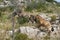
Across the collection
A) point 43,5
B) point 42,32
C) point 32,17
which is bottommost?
point 43,5

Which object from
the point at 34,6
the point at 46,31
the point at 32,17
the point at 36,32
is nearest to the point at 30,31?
the point at 36,32

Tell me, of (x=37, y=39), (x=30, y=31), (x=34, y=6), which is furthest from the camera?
(x=34, y=6)

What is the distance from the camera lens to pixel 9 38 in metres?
10.2

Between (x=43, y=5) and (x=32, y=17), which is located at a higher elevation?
(x=32, y=17)

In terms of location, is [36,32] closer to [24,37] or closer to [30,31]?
[30,31]

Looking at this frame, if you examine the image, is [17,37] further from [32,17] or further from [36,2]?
[36,2]

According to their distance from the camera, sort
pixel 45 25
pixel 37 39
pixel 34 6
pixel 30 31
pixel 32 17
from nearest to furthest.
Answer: pixel 37 39 → pixel 30 31 → pixel 45 25 → pixel 32 17 → pixel 34 6

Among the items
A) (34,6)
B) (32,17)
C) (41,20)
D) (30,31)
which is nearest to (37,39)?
(30,31)

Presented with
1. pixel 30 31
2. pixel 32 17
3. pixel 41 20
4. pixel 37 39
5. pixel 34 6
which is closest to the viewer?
pixel 37 39

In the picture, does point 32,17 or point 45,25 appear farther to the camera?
point 32,17

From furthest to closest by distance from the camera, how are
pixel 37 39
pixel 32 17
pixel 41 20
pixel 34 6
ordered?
pixel 34 6, pixel 32 17, pixel 41 20, pixel 37 39

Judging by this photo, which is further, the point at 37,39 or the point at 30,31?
the point at 30,31

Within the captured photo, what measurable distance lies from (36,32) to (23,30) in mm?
617

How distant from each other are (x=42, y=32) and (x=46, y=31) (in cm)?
45
